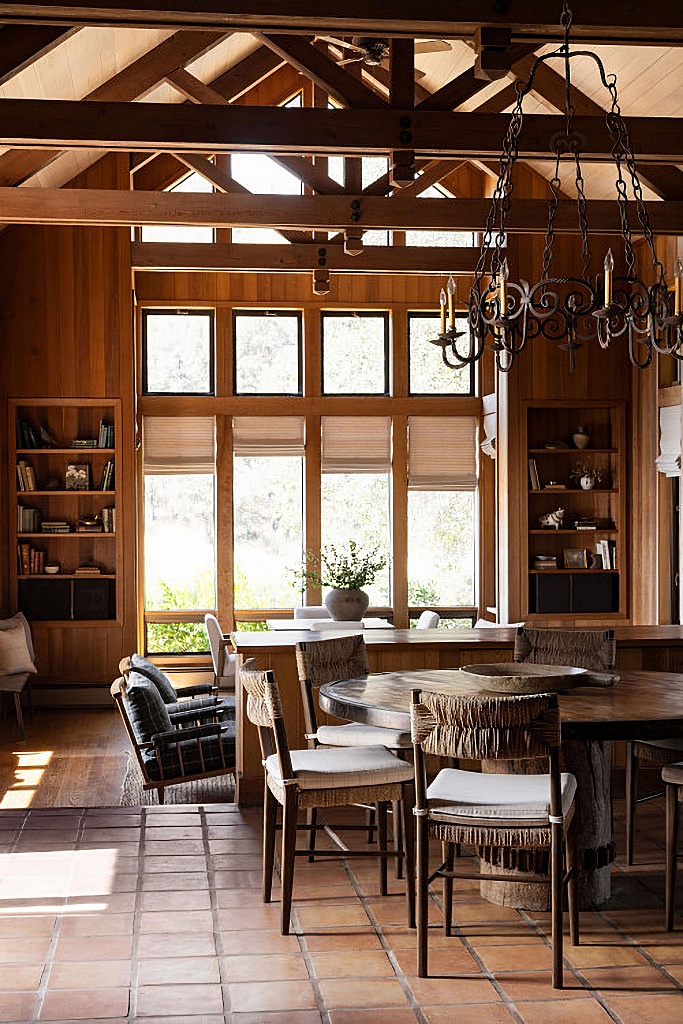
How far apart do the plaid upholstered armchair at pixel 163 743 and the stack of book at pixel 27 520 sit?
3.92m

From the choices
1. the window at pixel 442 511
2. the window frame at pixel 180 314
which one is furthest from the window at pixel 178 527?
the window at pixel 442 511

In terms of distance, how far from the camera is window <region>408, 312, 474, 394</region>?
37.6ft

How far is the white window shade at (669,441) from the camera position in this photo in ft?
29.9

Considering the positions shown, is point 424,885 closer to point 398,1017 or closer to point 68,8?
point 398,1017

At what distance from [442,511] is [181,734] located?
225 inches

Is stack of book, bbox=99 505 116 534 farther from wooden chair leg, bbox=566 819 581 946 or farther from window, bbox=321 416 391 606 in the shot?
wooden chair leg, bbox=566 819 581 946

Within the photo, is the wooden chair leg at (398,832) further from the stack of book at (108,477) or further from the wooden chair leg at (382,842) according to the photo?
the stack of book at (108,477)

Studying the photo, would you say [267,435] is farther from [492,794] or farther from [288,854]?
[492,794]

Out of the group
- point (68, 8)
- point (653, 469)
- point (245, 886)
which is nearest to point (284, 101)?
point (653, 469)

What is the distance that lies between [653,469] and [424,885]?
670 cm

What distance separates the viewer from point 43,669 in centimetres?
990

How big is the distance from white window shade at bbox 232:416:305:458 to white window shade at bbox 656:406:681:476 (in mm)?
3411

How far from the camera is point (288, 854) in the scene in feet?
13.1

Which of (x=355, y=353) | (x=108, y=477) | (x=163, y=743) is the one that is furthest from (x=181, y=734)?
(x=355, y=353)
